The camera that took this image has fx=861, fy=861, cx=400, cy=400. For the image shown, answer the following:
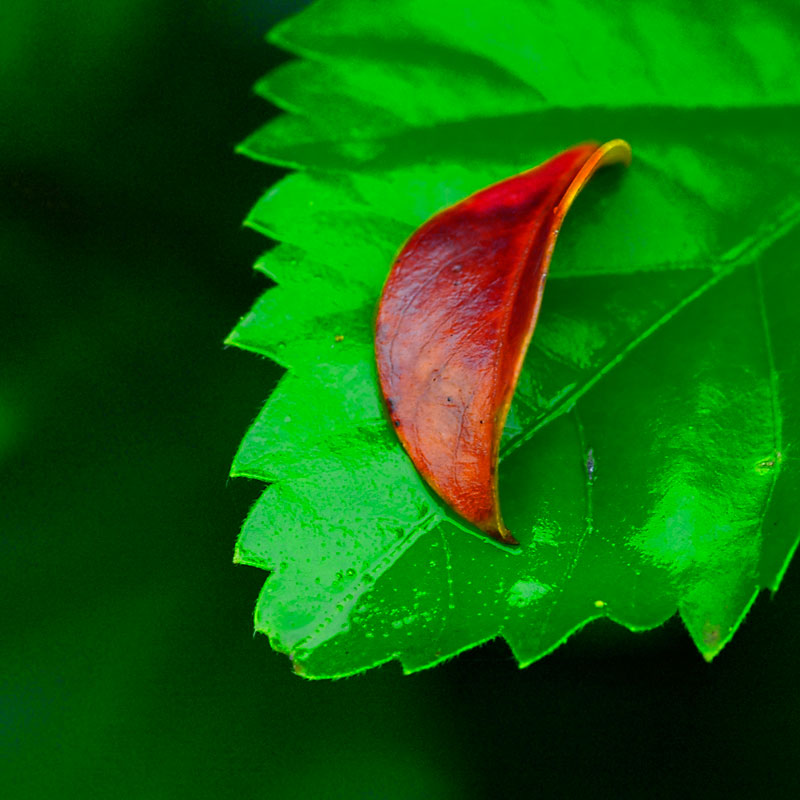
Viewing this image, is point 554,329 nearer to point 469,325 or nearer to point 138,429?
point 469,325

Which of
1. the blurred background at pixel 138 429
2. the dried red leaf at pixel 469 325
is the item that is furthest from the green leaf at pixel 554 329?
the blurred background at pixel 138 429

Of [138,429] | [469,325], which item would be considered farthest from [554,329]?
[138,429]

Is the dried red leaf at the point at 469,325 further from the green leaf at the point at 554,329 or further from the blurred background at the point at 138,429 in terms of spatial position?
the blurred background at the point at 138,429

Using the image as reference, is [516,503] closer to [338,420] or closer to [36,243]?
[338,420]

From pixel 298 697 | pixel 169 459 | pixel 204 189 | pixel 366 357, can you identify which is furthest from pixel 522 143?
pixel 298 697

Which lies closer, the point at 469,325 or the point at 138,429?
the point at 469,325

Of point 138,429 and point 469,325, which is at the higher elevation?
point 469,325

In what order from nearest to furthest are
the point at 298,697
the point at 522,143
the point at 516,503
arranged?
the point at 516,503, the point at 522,143, the point at 298,697
